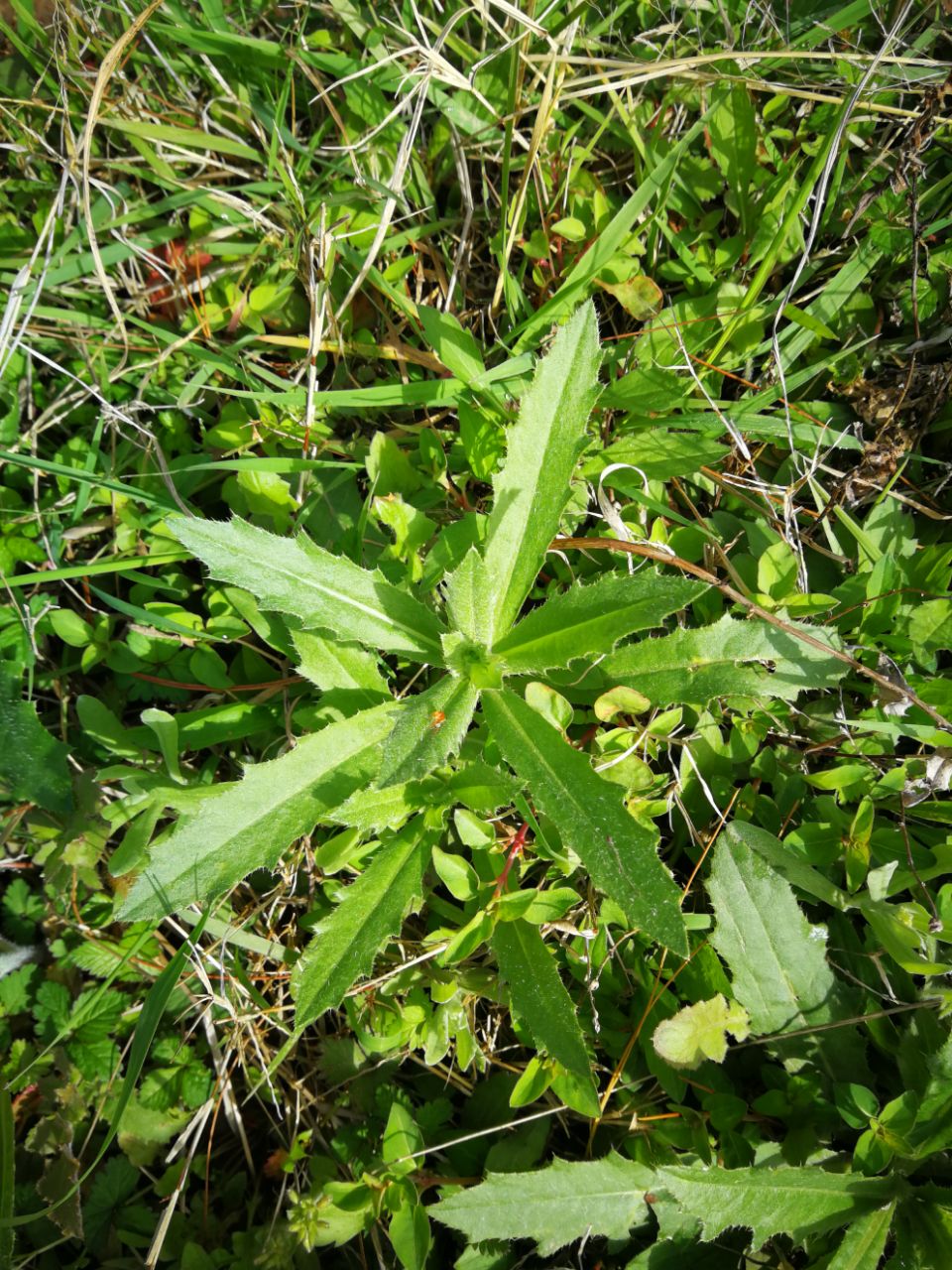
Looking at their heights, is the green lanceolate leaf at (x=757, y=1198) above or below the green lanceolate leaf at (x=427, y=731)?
below

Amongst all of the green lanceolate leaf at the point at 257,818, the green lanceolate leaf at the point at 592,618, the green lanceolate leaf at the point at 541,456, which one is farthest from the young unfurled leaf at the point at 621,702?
the green lanceolate leaf at the point at 257,818

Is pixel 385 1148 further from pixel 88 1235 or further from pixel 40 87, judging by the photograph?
pixel 40 87

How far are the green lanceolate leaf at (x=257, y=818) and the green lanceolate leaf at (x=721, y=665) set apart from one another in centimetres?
72

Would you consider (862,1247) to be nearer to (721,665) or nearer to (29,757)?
(721,665)

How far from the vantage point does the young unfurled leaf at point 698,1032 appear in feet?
7.43

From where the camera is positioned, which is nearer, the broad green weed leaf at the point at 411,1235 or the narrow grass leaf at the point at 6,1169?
the broad green weed leaf at the point at 411,1235

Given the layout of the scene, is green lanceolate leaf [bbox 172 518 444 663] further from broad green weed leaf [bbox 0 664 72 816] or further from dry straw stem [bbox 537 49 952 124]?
dry straw stem [bbox 537 49 952 124]

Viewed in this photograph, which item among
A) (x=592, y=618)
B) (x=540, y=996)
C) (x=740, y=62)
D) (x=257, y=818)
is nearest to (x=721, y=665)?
(x=592, y=618)

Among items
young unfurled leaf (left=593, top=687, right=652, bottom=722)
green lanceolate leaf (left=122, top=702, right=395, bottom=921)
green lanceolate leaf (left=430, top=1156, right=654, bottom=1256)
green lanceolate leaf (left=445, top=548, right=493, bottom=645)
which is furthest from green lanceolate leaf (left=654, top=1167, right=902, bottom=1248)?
green lanceolate leaf (left=445, top=548, right=493, bottom=645)

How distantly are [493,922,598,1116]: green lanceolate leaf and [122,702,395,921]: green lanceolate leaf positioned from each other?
58 centimetres

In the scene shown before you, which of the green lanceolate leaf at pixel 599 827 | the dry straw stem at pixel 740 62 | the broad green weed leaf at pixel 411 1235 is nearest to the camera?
the green lanceolate leaf at pixel 599 827

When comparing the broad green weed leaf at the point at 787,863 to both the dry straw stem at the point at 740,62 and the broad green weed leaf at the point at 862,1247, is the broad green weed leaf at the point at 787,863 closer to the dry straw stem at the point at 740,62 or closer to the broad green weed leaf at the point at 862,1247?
the broad green weed leaf at the point at 862,1247

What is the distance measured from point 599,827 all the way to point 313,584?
3.02ft

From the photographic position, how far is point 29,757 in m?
2.79
